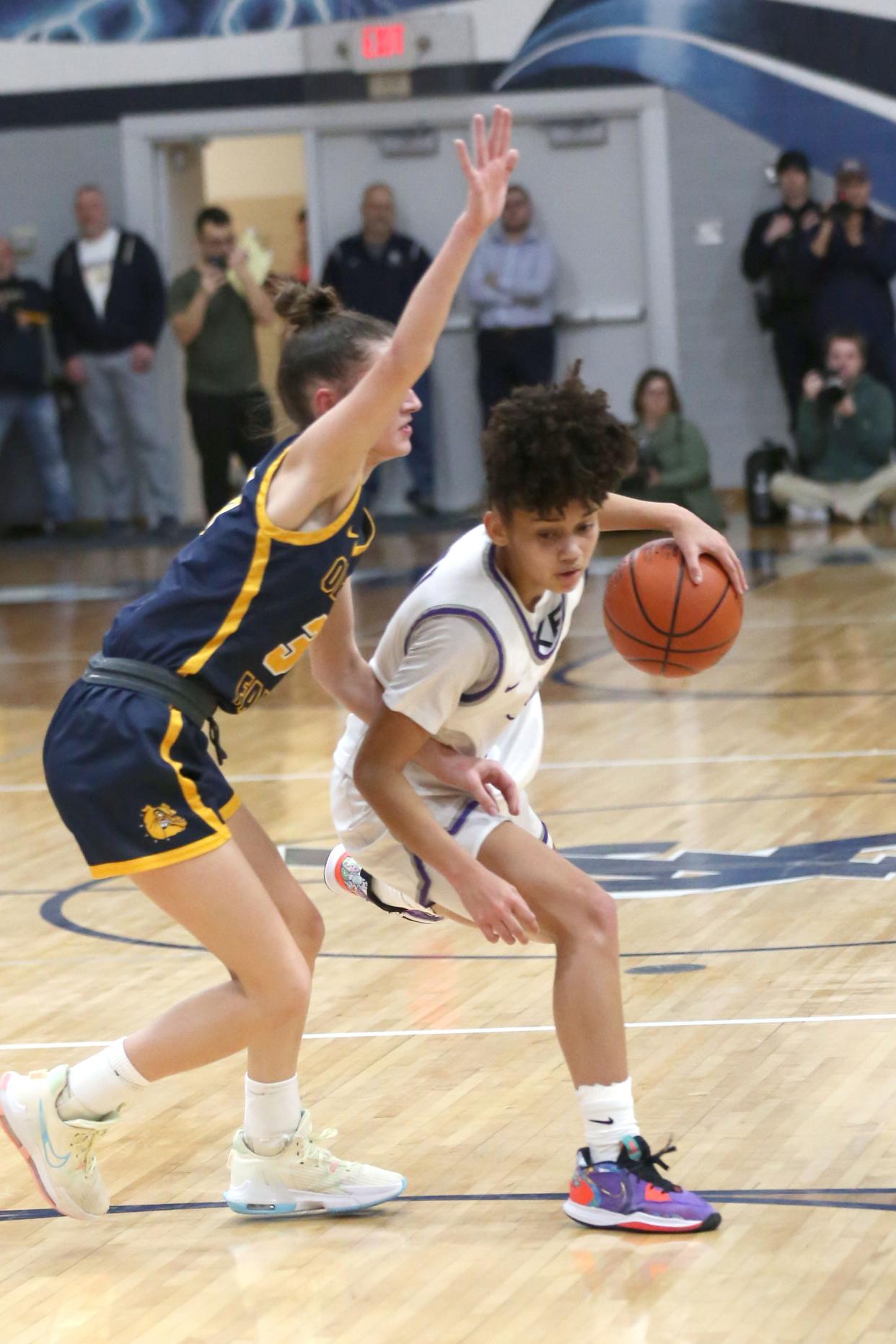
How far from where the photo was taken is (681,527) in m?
3.42

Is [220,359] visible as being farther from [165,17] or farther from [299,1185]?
[299,1185]

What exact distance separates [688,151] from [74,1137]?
11.7 metres

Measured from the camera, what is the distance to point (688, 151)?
13.7 meters

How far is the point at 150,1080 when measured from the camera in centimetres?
307

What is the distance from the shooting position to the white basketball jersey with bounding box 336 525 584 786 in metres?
3.09

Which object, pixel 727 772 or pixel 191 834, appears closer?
pixel 191 834

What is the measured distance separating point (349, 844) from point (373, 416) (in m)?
0.85

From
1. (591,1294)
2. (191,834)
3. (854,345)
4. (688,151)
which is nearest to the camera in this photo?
(591,1294)

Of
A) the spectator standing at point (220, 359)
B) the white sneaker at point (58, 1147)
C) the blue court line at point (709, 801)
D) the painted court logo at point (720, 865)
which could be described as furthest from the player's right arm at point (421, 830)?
the spectator standing at point (220, 359)

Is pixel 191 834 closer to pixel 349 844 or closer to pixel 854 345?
pixel 349 844

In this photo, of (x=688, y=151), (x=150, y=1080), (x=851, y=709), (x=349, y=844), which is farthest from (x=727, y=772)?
(x=688, y=151)

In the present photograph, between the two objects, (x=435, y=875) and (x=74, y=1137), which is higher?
(x=435, y=875)

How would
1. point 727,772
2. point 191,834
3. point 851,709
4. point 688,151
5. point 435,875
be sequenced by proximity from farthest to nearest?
point 688,151 → point 851,709 → point 727,772 → point 435,875 → point 191,834

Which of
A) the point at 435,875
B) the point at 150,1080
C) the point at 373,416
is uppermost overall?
the point at 373,416
